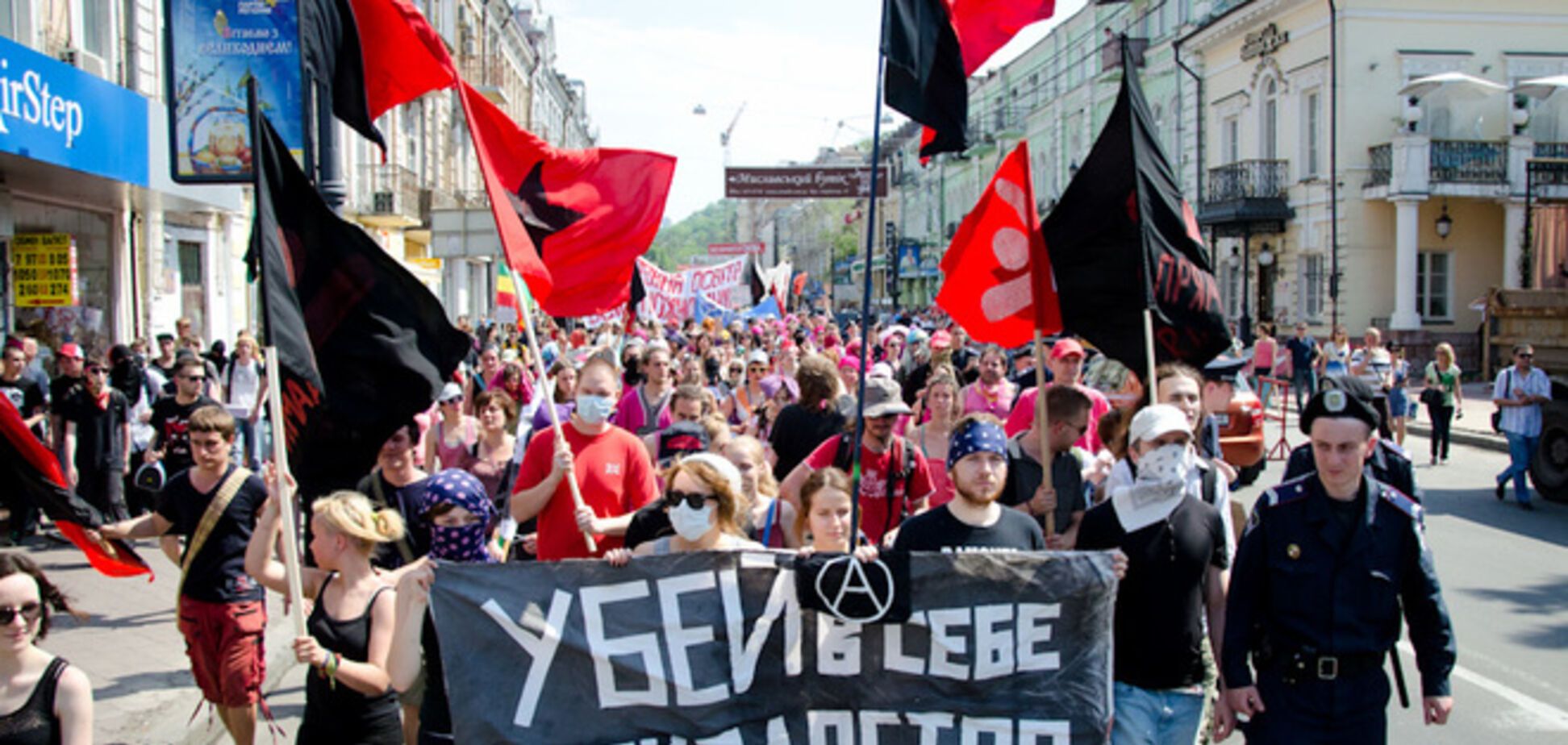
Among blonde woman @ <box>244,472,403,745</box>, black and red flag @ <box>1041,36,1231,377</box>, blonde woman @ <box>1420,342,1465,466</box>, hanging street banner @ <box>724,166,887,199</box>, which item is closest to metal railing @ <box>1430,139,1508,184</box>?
hanging street banner @ <box>724,166,887,199</box>

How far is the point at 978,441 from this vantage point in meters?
4.52

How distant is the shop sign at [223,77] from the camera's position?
10375 mm

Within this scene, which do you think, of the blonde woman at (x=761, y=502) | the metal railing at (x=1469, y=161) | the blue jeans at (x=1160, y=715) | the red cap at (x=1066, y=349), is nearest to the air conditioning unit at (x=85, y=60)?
the red cap at (x=1066, y=349)

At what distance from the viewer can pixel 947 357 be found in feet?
38.2

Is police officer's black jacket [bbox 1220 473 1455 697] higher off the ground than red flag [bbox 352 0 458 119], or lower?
lower

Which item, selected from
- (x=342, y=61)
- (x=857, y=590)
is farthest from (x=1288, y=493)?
(x=342, y=61)

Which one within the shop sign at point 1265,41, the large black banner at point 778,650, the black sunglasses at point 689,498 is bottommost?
the large black banner at point 778,650

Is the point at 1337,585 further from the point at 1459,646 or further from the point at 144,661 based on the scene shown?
the point at 144,661

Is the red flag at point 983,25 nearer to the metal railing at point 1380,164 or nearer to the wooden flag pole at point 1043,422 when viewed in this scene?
the wooden flag pole at point 1043,422

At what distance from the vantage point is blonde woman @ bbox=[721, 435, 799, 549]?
572 centimetres

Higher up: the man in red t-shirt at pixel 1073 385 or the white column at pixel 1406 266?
the white column at pixel 1406 266

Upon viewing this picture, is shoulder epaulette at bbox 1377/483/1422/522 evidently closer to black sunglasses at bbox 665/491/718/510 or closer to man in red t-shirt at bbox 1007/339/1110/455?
man in red t-shirt at bbox 1007/339/1110/455

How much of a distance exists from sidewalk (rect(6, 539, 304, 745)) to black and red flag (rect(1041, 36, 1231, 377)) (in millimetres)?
4459

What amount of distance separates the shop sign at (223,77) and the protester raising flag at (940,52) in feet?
22.2
